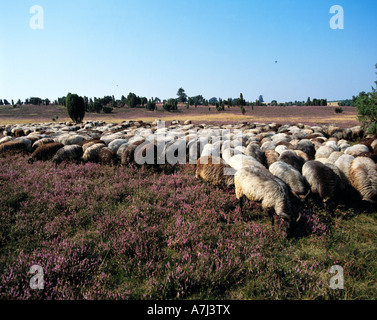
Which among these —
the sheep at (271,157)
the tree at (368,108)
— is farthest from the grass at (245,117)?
the sheep at (271,157)

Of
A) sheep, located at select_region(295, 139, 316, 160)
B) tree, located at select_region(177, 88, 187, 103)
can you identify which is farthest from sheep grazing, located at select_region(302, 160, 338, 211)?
tree, located at select_region(177, 88, 187, 103)

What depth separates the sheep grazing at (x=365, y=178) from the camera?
562cm

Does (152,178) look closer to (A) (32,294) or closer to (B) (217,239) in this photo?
(B) (217,239)

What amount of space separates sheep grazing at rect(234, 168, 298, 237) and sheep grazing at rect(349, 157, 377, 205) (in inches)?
103

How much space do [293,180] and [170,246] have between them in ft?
14.0

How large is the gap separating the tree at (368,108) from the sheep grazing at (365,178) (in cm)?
1003

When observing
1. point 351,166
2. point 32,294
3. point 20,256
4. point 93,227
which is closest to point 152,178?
point 93,227

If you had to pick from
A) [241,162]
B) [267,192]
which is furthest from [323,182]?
[241,162]

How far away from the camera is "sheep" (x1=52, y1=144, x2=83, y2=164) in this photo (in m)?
9.38

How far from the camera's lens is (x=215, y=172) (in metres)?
7.00

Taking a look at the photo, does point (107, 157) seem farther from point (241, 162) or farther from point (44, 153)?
point (241, 162)

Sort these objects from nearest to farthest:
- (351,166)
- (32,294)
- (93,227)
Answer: (32,294), (93,227), (351,166)

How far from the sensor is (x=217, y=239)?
4.26m

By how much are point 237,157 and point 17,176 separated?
28.3ft
